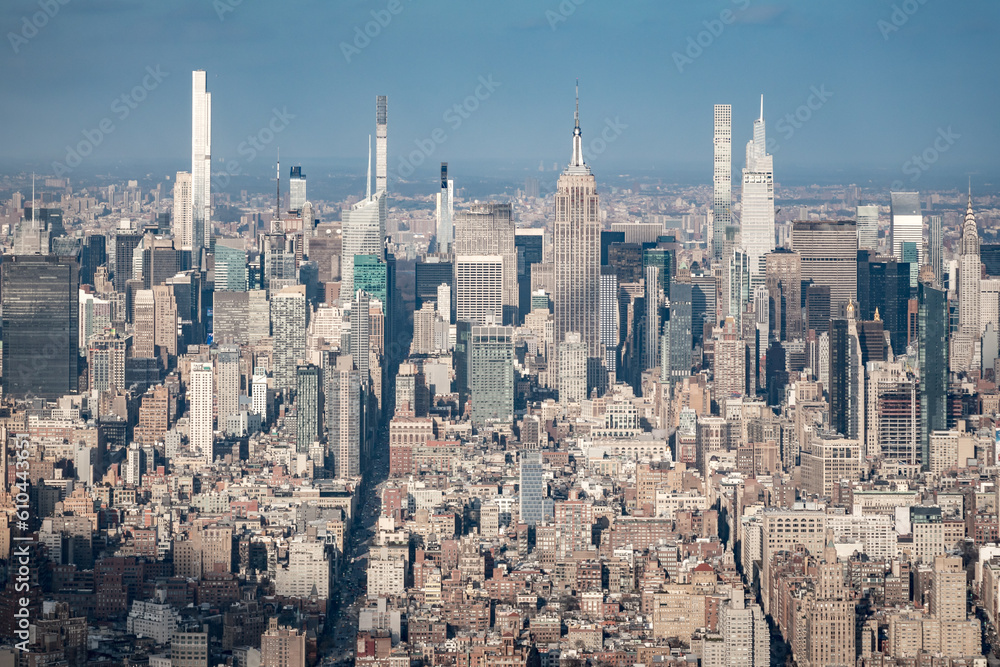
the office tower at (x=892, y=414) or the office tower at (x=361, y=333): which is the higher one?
the office tower at (x=361, y=333)

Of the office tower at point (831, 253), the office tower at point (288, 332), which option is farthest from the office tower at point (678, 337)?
the office tower at point (288, 332)

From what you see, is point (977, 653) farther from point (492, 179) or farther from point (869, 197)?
point (492, 179)

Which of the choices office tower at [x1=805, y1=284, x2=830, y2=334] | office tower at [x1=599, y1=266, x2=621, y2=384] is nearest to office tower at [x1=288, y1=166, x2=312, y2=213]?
office tower at [x1=599, y1=266, x2=621, y2=384]

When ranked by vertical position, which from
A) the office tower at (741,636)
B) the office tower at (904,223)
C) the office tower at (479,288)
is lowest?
the office tower at (741,636)

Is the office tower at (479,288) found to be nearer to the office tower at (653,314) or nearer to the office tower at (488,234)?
the office tower at (488,234)

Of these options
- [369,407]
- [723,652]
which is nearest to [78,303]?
[369,407]

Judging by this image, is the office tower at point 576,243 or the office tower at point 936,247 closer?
the office tower at point 936,247
